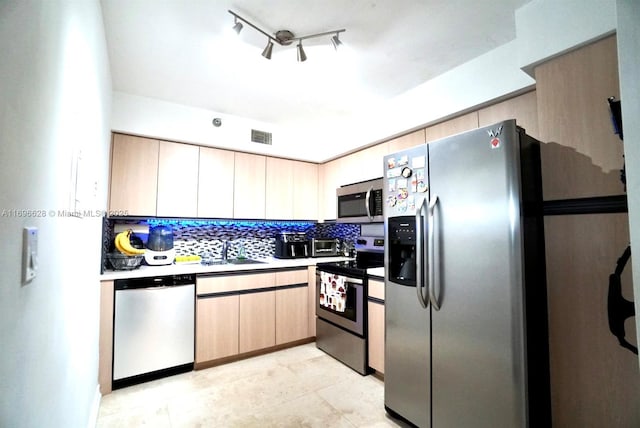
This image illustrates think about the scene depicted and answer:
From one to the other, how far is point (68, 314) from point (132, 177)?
1912 mm

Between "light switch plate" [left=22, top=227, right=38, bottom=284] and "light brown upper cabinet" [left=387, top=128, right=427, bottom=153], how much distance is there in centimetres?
257

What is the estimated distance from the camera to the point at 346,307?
9.05 feet

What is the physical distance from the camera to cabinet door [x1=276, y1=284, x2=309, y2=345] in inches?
122

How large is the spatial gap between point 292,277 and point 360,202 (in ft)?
3.72

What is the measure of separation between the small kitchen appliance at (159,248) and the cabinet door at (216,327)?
1.80ft

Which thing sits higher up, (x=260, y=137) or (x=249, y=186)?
(x=260, y=137)

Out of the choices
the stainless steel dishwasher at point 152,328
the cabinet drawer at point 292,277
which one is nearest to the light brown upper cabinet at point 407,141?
the cabinet drawer at point 292,277

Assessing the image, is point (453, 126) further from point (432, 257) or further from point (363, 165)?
point (432, 257)

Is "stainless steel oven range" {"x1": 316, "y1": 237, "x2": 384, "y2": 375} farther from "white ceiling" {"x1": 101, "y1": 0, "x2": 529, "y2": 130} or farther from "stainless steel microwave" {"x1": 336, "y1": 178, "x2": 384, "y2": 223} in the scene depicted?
"white ceiling" {"x1": 101, "y1": 0, "x2": 529, "y2": 130}

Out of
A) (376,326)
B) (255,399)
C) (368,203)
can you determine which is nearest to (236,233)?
(368,203)

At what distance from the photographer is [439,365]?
1697 millimetres

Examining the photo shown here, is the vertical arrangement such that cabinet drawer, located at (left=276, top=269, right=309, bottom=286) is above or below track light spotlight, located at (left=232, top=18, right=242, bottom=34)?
below

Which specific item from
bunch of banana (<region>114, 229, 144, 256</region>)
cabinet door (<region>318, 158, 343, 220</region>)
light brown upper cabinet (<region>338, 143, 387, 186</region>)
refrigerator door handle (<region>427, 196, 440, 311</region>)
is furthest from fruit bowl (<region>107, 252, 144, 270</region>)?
refrigerator door handle (<region>427, 196, 440, 311</region>)

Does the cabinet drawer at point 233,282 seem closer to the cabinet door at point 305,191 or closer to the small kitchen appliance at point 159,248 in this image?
the small kitchen appliance at point 159,248
